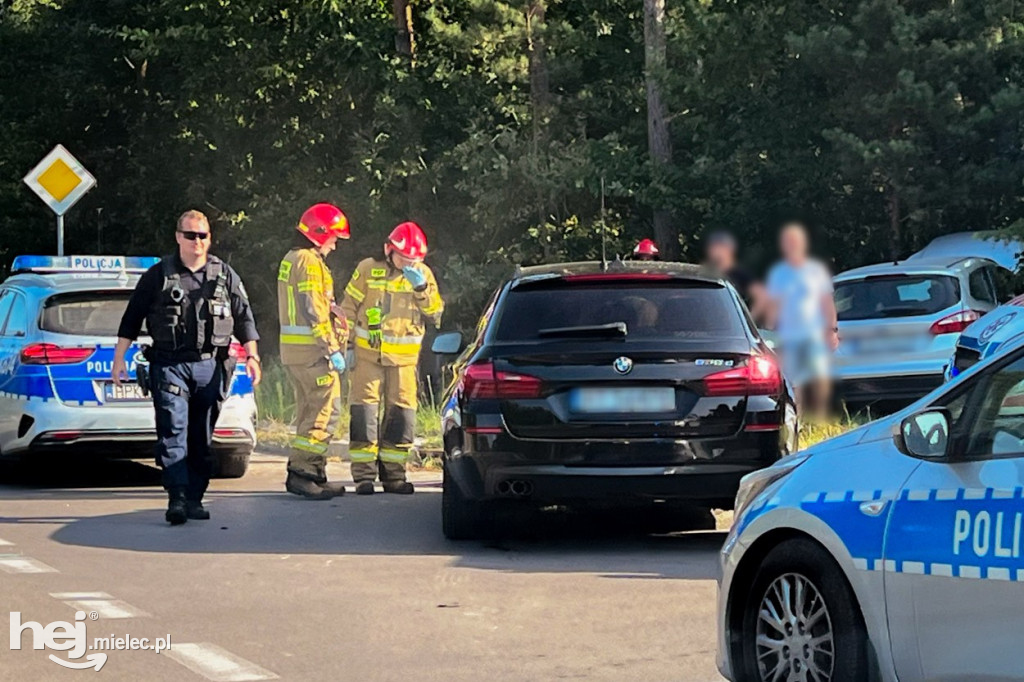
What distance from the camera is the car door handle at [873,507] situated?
15.6ft

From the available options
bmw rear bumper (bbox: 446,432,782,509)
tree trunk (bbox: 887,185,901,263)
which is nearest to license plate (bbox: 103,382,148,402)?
bmw rear bumper (bbox: 446,432,782,509)

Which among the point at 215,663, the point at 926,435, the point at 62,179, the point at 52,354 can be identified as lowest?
the point at 215,663

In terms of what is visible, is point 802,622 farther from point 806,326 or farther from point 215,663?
point 806,326

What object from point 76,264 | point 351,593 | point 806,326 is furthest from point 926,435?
point 806,326

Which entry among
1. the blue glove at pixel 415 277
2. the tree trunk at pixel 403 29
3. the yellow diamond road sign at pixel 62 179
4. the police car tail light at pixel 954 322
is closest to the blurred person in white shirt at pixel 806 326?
the police car tail light at pixel 954 322

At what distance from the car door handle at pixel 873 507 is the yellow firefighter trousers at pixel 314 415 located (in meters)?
6.65

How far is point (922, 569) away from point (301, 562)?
4.54 meters

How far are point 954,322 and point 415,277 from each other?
20.6ft

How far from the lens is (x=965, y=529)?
14.6 feet

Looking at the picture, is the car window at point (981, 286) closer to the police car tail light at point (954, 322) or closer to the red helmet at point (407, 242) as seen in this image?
the police car tail light at point (954, 322)

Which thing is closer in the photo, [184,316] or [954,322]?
[184,316]

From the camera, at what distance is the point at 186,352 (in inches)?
389

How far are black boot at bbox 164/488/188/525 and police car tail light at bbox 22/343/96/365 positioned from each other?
2109mm

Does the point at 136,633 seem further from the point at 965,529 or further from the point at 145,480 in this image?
the point at 145,480
